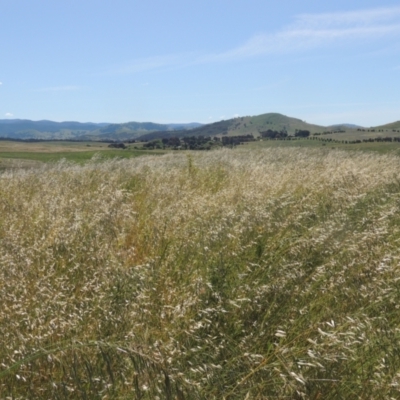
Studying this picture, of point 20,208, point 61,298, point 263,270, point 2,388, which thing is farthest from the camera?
point 20,208

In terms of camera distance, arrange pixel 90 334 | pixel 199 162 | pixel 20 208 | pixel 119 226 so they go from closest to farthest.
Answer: pixel 90 334
pixel 119 226
pixel 20 208
pixel 199 162

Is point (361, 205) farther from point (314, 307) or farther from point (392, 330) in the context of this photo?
point (392, 330)

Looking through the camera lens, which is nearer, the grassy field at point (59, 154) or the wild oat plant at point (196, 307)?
the wild oat plant at point (196, 307)

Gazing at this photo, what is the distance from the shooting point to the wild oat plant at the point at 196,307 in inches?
100

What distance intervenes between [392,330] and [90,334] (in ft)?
7.35

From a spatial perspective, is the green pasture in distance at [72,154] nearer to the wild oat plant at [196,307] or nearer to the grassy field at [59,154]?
the grassy field at [59,154]

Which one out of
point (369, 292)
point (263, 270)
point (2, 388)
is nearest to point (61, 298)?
point (2, 388)

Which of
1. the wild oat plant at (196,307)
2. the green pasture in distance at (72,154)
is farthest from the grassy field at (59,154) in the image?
the wild oat plant at (196,307)

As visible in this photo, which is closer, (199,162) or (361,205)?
(361,205)

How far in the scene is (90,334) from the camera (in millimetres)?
3186

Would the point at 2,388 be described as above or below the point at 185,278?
below

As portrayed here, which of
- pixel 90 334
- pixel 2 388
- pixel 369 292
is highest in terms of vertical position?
pixel 369 292

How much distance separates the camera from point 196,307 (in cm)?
359

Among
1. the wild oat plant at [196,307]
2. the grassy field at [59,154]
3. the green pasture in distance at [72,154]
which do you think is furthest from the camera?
the green pasture in distance at [72,154]
